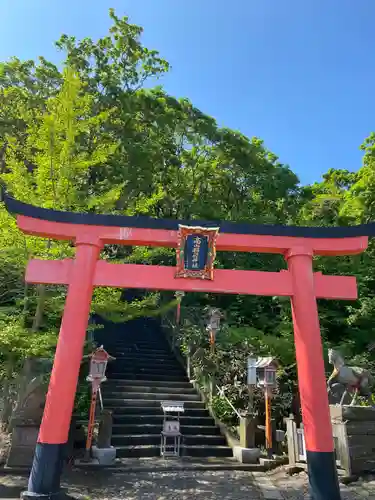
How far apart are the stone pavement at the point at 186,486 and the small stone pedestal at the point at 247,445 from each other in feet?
1.97

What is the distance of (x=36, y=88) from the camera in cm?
1688

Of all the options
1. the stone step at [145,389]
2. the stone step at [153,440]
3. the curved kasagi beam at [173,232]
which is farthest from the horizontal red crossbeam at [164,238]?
the stone step at [145,389]

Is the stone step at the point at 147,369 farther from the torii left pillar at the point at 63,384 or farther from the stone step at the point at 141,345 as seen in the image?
the torii left pillar at the point at 63,384

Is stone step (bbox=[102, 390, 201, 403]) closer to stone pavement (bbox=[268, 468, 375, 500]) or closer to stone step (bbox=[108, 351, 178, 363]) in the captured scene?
stone step (bbox=[108, 351, 178, 363])

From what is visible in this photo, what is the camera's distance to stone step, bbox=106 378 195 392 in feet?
37.5

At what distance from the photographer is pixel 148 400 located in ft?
35.6

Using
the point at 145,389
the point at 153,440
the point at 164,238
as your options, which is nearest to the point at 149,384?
the point at 145,389

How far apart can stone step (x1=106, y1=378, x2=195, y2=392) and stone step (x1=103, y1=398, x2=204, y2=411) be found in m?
0.73

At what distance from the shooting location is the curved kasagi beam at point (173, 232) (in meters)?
6.62

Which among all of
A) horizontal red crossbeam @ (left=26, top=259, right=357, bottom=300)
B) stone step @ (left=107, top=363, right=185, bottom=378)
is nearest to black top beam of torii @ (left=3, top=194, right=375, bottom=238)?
horizontal red crossbeam @ (left=26, top=259, right=357, bottom=300)

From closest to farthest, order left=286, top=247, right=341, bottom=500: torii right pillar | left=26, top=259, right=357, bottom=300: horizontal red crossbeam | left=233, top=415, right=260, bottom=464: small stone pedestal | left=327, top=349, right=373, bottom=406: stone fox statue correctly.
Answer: left=286, top=247, right=341, bottom=500: torii right pillar
left=26, top=259, right=357, bottom=300: horizontal red crossbeam
left=327, top=349, right=373, bottom=406: stone fox statue
left=233, top=415, right=260, bottom=464: small stone pedestal

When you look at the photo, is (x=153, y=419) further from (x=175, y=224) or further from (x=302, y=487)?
(x=175, y=224)

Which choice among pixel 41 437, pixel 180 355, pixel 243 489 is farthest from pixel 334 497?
pixel 180 355

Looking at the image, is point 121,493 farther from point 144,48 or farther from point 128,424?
point 144,48
